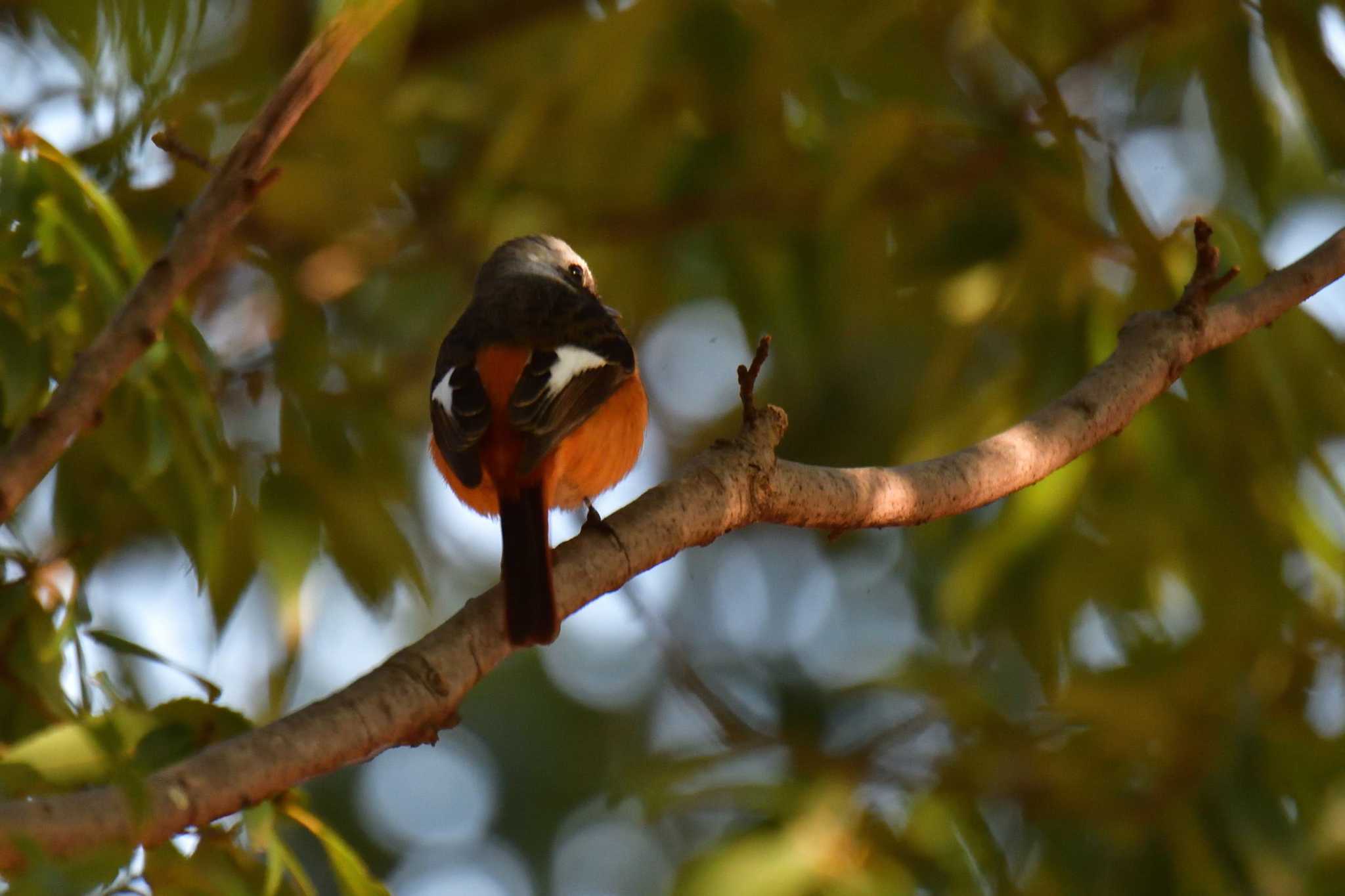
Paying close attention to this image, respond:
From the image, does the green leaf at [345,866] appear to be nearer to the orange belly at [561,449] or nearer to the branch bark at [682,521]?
the branch bark at [682,521]

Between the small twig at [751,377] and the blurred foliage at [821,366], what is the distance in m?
1.01

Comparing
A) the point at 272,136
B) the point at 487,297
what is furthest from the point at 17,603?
the point at 487,297

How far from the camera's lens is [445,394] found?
372 centimetres

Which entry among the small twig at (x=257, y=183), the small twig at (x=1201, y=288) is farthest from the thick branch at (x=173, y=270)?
the small twig at (x=1201, y=288)

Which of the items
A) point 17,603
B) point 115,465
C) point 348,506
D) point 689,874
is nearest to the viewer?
point 17,603

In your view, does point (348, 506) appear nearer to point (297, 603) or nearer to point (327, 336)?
point (297, 603)

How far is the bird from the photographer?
11.0ft

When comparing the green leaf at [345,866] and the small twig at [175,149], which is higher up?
the small twig at [175,149]

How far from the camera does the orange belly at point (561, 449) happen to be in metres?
3.47

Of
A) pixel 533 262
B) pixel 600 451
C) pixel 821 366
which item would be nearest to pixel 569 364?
pixel 600 451

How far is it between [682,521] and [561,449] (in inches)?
35.2

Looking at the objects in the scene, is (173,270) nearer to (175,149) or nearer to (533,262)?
(175,149)

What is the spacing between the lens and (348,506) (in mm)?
3705

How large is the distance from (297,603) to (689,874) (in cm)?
110
